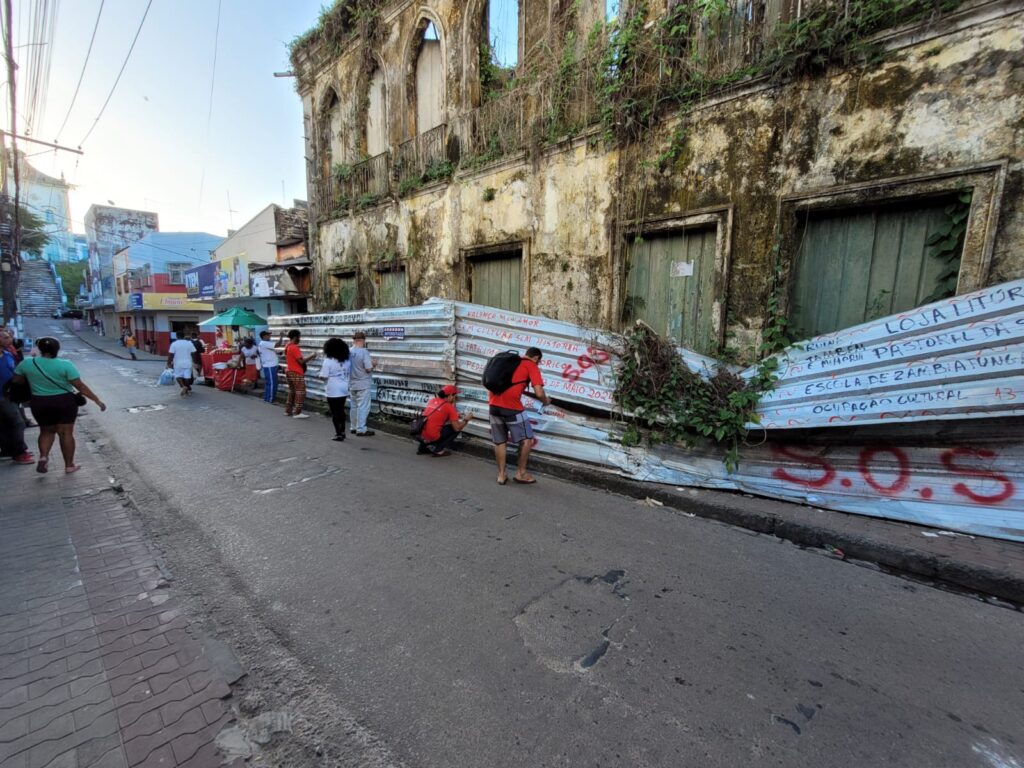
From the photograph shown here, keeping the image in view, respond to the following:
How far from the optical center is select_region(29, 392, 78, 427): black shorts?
5.41 m

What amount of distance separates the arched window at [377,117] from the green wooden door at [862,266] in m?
9.93

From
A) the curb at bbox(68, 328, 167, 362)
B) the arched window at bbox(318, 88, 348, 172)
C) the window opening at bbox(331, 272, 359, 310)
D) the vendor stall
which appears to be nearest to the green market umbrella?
the vendor stall

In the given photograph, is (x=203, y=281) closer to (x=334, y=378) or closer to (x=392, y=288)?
→ (x=392, y=288)

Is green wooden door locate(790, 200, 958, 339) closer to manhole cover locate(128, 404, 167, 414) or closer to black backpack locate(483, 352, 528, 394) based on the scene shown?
black backpack locate(483, 352, 528, 394)

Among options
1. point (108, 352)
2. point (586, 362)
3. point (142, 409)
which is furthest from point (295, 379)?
point (108, 352)

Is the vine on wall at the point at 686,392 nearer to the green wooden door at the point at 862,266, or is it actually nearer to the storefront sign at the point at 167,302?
the green wooden door at the point at 862,266

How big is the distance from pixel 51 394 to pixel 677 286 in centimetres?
812

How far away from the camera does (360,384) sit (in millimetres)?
7641

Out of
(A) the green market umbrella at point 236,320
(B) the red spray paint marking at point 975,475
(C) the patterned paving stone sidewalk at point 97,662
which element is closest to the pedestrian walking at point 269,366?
(A) the green market umbrella at point 236,320

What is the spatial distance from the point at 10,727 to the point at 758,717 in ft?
11.1

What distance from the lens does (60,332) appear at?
1713 inches

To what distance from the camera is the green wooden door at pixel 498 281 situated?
8.29 meters

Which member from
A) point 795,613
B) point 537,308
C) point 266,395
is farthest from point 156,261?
point 795,613

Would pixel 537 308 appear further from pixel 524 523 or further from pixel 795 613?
pixel 795 613
